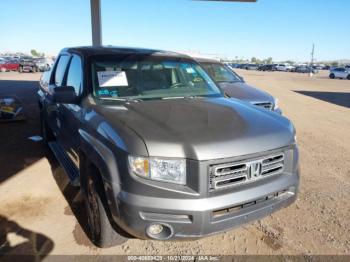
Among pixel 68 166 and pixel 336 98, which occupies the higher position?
pixel 68 166

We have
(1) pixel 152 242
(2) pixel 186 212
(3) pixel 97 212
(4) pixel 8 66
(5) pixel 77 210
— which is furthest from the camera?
(4) pixel 8 66

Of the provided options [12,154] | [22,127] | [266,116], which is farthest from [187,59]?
[22,127]

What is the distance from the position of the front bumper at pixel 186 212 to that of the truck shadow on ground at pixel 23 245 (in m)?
1.04

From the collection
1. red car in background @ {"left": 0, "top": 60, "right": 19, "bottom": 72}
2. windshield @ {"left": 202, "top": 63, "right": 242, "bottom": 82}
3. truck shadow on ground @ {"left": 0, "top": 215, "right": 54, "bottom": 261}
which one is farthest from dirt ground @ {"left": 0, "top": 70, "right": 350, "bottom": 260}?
red car in background @ {"left": 0, "top": 60, "right": 19, "bottom": 72}

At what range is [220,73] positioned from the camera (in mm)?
8039

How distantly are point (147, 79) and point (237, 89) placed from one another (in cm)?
371

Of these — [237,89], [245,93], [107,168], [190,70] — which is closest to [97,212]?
[107,168]

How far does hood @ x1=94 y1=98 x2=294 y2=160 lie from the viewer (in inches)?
93.0

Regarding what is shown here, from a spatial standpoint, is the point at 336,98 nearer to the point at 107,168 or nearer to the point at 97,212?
the point at 97,212

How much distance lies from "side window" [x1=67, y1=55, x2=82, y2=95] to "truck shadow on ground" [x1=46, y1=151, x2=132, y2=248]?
1382mm

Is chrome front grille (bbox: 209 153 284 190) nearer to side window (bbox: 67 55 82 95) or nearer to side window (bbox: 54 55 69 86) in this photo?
side window (bbox: 67 55 82 95)

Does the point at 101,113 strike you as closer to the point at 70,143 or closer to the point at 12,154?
the point at 70,143

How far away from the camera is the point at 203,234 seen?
2426 mm

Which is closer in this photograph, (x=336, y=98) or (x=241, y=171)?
(x=241, y=171)
